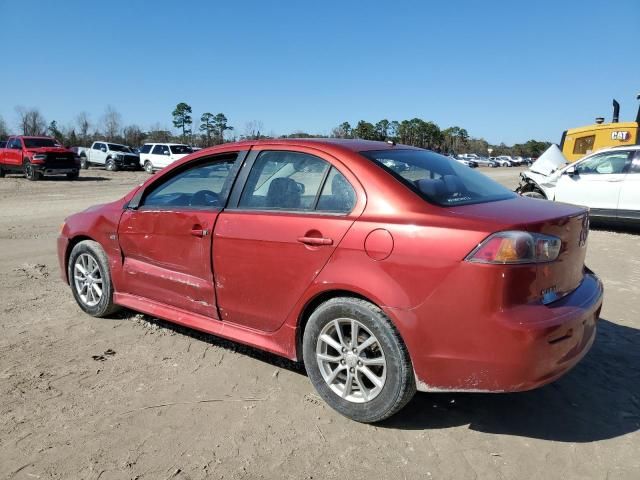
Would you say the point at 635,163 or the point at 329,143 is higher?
the point at 329,143

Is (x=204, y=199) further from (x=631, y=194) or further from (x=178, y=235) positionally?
(x=631, y=194)

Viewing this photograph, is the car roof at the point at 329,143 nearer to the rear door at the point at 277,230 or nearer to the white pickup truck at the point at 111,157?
the rear door at the point at 277,230

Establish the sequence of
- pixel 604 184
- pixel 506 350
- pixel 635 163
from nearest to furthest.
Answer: pixel 506 350 < pixel 635 163 < pixel 604 184

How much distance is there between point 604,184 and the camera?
34.1ft

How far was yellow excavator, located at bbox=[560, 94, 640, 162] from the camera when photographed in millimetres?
14492

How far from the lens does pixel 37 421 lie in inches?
119

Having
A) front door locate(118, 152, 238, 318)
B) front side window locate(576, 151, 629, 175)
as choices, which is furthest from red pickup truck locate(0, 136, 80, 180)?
front door locate(118, 152, 238, 318)

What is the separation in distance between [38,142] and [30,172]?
4.64 feet

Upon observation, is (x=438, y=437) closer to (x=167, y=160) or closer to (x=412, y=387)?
(x=412, y=387)

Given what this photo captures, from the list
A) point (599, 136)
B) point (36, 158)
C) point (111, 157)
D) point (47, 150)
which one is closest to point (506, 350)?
point (599, 136)

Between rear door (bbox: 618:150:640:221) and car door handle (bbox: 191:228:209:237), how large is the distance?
30.5ft

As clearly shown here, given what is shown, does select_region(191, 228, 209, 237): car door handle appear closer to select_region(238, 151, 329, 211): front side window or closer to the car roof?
select_region(238, 151, 329, 211): front side window

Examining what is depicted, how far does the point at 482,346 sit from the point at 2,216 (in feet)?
39.5

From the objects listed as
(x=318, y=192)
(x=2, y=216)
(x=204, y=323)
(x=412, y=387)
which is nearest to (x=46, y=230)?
(x=2, y=216)
